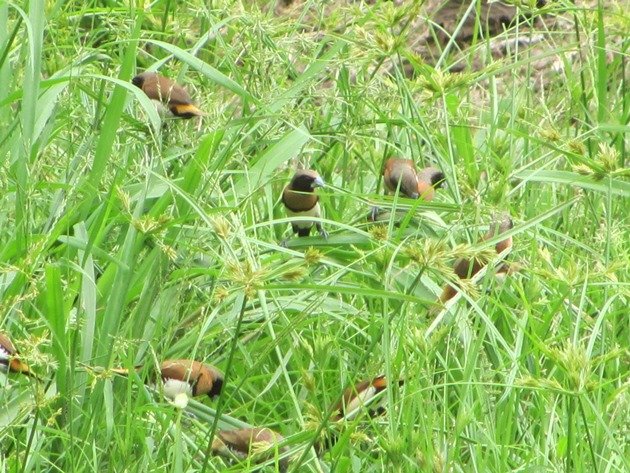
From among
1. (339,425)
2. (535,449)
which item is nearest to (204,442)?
(339,425)

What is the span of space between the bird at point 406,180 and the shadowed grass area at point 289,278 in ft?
0.25

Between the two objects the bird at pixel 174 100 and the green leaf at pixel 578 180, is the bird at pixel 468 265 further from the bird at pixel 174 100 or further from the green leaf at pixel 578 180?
the bird at pixel 174 100

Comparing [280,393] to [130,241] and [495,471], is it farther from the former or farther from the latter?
[495,471]

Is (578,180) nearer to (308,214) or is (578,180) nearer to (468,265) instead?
(468,265)

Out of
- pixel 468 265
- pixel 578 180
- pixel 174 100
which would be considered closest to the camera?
pixel 468 265

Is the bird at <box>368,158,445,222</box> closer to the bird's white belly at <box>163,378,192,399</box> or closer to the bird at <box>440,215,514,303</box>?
the bird at <box>440,215,514,303</box>

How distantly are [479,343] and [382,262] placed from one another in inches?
12.6

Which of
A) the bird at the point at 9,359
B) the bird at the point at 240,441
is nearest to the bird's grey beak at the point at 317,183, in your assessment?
the bird at the point at 240,441

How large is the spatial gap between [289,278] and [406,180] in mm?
1455

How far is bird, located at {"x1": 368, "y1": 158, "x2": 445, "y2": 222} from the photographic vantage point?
348cm

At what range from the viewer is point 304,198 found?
345 centimetres

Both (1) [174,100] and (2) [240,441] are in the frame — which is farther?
Answer: (1) [174,100]

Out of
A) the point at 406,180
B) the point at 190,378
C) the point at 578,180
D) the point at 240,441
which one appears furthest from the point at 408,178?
the point at 240,441

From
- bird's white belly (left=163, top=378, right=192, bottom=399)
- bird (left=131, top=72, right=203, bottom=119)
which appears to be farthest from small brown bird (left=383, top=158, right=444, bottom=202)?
bird's white belly (left=163, top=378, right=192, bottom=399)
